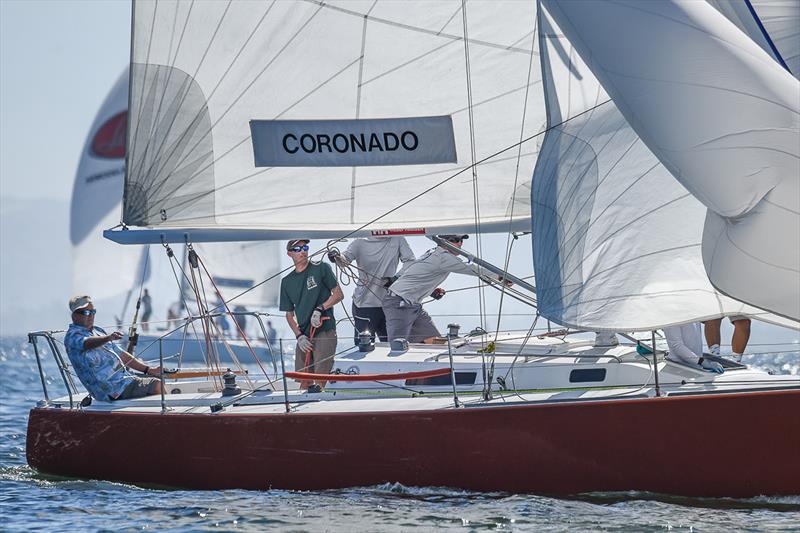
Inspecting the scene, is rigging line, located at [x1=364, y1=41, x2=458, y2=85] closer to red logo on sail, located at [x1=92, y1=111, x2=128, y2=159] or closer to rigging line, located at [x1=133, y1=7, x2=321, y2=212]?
rigging line, located at [x1=133, y1=7, x2=321, y2=212]

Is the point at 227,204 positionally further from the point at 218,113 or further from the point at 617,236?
the point at 617,236

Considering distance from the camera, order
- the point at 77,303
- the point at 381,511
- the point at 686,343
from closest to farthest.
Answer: the point at 381,511
the point at 686,343
the point at 77,303

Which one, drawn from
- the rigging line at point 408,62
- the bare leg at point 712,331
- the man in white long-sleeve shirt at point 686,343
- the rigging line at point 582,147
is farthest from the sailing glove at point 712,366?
the rigging line at point 408,62

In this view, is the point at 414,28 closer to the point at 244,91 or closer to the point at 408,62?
the point at 408,62

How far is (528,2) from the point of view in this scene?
354 inches

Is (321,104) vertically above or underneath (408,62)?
underneath

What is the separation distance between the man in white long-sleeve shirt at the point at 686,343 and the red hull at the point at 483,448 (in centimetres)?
114

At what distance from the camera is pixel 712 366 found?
8.09m

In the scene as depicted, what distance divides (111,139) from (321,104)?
21.0 metres

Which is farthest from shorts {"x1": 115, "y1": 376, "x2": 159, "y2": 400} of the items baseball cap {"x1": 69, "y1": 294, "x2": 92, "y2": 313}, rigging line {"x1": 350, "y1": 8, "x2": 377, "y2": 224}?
rigging line {"x1": 350, "y1": 8, "x2": 377, "y2": 224}

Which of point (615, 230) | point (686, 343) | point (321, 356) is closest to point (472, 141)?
point (615, 230)

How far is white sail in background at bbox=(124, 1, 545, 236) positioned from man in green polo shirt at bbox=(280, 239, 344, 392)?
1.16 ft

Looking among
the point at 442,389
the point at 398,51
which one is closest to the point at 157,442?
the point at 442,389

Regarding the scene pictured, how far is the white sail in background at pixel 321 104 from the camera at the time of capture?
9.16m
